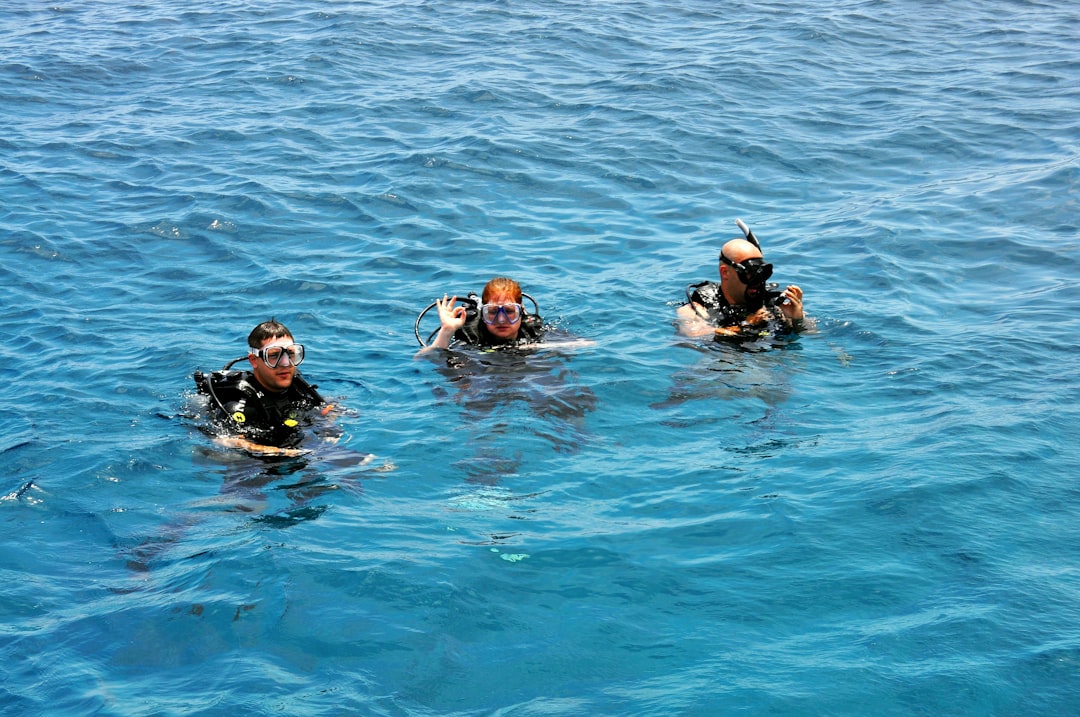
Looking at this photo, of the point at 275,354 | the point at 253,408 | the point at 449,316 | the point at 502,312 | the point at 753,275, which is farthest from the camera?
the point at 753,275

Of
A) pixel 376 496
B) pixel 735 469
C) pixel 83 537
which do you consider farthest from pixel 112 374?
pixel 735 469

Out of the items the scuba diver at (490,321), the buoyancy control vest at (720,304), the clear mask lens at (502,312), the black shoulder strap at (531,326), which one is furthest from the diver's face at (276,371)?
the buoyancy control vest at (720,304)

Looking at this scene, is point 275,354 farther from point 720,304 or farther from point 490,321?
point 720,304

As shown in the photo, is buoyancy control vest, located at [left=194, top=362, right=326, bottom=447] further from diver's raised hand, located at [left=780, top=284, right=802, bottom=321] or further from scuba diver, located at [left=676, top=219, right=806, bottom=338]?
diver's raised hand, located at [left=780, top=284, right=802, bottom=321]

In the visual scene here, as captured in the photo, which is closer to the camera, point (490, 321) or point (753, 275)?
point (490, 321)

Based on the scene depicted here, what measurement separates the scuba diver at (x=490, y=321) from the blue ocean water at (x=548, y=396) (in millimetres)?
207

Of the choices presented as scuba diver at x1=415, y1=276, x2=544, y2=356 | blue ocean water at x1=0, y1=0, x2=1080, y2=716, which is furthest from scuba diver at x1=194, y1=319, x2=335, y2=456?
scuba diver at x1=415, y1=276, x2=544, y2=356

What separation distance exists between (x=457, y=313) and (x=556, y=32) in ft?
38.6

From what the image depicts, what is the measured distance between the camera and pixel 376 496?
6.54 metres

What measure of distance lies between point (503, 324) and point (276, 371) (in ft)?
5.97

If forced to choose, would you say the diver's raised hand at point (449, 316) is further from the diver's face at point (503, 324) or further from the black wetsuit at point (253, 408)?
the black wetsuit at point (253, 408)

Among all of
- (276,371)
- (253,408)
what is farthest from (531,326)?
(253,408)

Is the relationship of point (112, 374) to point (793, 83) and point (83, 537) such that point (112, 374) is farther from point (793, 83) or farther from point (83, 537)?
point (793, 83)

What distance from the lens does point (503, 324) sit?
812 cm
